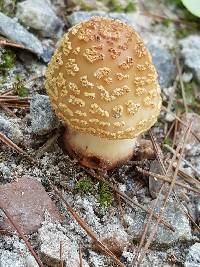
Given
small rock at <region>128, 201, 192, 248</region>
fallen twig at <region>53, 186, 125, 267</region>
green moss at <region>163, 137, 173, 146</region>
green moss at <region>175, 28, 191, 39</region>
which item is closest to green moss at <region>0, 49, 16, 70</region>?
fallen twig at <region>53, 186, 125, 267</region>

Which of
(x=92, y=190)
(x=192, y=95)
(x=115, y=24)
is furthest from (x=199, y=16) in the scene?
(x=92, y=190)

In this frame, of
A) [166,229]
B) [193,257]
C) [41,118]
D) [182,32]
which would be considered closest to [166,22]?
[182,32]

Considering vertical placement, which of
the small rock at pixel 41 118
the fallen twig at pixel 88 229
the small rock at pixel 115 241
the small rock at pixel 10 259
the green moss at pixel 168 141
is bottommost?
the small rock at pixel 10 259

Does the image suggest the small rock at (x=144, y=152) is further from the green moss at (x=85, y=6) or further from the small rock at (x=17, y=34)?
the green moss at (x=85, y=6)

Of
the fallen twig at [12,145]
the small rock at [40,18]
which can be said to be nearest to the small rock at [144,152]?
the fallen twig at [12,145]

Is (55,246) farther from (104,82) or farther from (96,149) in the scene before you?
(104,82)

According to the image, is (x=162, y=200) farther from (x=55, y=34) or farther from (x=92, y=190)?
(x=55, y=34)

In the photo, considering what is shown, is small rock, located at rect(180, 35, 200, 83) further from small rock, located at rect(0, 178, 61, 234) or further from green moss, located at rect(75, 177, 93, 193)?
A: small rock, located at rect(0, 178, 61, 234)
